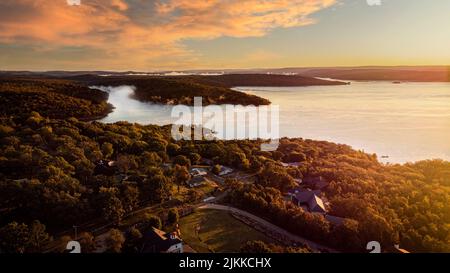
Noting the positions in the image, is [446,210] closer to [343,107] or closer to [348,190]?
[348,190]

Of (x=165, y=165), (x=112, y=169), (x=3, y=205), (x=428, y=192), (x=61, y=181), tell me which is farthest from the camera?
(x=165, y=165)

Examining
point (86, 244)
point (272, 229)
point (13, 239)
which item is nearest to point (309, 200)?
point (272, 229)

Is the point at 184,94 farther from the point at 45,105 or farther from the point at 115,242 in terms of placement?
the point at 115,242

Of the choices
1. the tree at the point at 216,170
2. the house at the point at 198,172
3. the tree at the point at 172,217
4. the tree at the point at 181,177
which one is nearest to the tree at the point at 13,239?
the tree at the point at 172,217

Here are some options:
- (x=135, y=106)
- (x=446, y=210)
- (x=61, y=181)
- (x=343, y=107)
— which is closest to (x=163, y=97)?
(x=135, y=106)

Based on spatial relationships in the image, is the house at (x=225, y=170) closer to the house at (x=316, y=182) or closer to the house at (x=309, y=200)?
the house at (x=316, y=182)

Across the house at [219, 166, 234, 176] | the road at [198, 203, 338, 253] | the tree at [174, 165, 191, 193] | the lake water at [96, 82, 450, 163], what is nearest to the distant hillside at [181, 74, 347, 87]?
the lake water at [96, 82, 450, 163]
